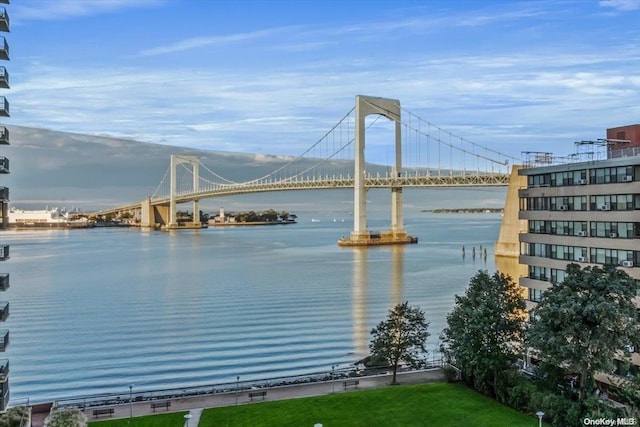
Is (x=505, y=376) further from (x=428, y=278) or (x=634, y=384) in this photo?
(x=428, y=278)

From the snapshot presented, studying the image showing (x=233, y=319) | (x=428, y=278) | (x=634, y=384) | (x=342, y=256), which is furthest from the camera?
(x=342, y=256)

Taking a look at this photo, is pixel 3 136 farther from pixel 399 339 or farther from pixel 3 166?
pixel 399 339

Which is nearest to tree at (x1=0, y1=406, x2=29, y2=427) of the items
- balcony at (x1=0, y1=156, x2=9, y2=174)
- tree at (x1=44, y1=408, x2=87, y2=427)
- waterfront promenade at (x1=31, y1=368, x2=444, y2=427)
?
waterfront promenade at (x1=31, y1=368, x2=444, y2=427)

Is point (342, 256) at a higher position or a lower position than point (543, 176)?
lower

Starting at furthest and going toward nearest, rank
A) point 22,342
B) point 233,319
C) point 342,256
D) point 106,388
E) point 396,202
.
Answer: point 396,202
point 342,256
point 233,319
point 22,342
point 106,388

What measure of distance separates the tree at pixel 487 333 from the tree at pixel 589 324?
7.42 ft

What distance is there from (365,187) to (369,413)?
2884 inches

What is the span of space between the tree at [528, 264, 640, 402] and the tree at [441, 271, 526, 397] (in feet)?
7.42

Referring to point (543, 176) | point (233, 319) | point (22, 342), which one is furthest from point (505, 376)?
point (22, 342)

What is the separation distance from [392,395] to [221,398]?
518cm

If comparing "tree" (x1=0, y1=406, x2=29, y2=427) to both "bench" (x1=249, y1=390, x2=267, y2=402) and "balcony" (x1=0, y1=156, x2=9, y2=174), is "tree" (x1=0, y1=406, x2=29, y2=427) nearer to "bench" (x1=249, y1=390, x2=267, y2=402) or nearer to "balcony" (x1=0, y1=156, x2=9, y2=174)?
"bench" (x1=249, y1=390, x2=267, y2=402)

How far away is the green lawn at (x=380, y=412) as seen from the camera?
15367 millimetres

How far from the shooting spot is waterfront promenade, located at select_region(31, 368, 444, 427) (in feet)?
53.7

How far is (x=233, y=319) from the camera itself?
3378 centimetres
